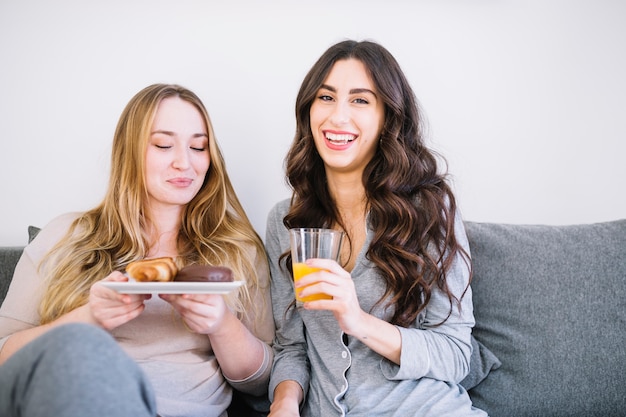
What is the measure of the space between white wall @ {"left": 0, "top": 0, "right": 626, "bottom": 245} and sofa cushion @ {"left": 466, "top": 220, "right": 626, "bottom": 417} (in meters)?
0.58

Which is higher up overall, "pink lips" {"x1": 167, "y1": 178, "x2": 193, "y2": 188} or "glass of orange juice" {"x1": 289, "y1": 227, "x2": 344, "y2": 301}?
"pink lips" {"x1": 167, "y1": 178, "x2": 193, "y2": 188}

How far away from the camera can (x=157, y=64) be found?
98.6 inches

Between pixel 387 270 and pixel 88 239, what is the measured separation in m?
1.17

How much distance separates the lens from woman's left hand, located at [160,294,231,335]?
5.08 feet

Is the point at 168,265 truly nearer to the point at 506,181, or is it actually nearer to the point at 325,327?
the point at 325,327

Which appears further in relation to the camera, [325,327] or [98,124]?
[98,124]

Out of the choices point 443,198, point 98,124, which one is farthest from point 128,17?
point 443,198

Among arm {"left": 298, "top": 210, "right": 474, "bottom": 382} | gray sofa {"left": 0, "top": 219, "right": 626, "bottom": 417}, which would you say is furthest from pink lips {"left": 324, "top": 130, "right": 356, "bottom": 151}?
gray sofa {"left": 0, "top": 219, "right": 626, "bottom": 417}

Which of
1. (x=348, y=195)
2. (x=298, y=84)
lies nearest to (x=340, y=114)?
(x=348, y=195)

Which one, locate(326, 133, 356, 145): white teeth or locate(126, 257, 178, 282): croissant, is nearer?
locate(126, 257, 178, 282): croissant

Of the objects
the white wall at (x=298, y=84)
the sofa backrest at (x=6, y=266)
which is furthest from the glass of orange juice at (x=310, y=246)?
the sofa backrest at (x=6, y=266)

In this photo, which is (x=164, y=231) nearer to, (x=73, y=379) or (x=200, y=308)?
(x=200, y=308)

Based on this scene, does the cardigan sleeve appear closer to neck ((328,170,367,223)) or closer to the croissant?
neck ((328,170,367,223))

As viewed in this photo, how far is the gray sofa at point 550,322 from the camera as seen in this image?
1.85 m
